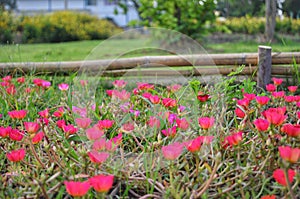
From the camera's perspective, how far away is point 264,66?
2.13 metres

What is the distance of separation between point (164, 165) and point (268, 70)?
4.25 ft

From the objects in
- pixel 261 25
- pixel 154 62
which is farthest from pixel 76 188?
pixel 261 25

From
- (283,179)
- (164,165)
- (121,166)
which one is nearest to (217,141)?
(164,165)

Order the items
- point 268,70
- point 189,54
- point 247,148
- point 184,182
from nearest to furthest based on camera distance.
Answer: point 184,182, point 247,148, point 268,70, point 189,54

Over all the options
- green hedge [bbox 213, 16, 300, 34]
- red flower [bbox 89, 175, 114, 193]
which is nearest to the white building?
green hedge [bbox 213, 16, 300, 34]

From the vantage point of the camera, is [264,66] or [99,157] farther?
[264,66]

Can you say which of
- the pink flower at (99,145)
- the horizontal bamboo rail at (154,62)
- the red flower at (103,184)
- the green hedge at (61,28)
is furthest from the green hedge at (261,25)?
the green hedge at (61,28)

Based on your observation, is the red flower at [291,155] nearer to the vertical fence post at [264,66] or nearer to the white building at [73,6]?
the vertical fence post at [264,66]

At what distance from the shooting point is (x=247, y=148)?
1168mm

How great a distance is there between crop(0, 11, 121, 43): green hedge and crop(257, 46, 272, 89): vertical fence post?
5447 millimetres

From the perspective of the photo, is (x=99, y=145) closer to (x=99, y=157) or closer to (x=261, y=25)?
(x=99, y=157)

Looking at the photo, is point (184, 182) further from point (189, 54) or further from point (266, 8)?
point (266, 8)

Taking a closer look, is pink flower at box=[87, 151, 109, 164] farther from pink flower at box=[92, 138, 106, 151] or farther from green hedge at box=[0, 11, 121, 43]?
green hedge at box=[0, 11, 121, 43]

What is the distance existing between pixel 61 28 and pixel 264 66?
288 inches
